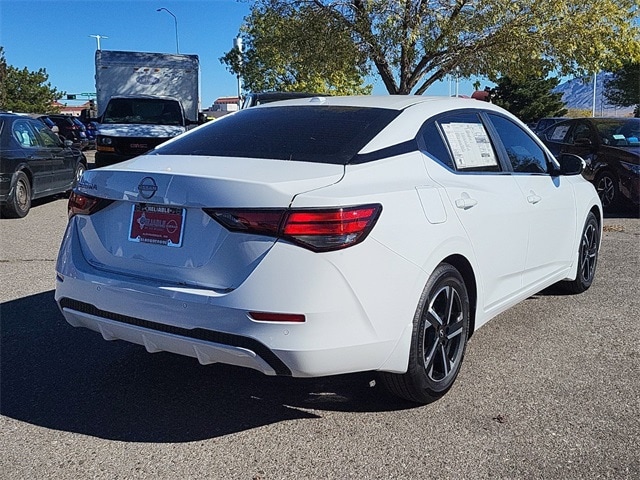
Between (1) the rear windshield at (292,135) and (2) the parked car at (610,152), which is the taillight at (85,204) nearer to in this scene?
(1) the rear windshield at (292,135)

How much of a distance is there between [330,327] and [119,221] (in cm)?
117

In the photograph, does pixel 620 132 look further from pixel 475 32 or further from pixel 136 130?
pixel 136 130

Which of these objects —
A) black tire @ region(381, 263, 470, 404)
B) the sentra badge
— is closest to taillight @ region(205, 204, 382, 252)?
the sentra badge

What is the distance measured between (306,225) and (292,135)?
1000 mm

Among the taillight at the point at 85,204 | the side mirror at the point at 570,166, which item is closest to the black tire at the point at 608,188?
the side mirror at the point at 570,166

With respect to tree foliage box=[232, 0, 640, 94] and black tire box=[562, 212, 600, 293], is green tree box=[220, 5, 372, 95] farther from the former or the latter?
black tire box=[562, 212, 600, 293]

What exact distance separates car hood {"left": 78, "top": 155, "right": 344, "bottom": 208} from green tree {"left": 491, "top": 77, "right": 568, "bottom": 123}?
4579cm

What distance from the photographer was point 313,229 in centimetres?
283

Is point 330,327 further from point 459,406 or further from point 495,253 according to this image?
point 495,253

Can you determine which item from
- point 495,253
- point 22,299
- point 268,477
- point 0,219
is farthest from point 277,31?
point 268,477

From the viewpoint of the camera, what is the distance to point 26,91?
53062 mm

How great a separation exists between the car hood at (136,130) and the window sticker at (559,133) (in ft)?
25.0

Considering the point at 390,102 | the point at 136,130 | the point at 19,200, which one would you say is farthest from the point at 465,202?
the point at 136,130

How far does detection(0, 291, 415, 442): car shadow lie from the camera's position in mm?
3324
